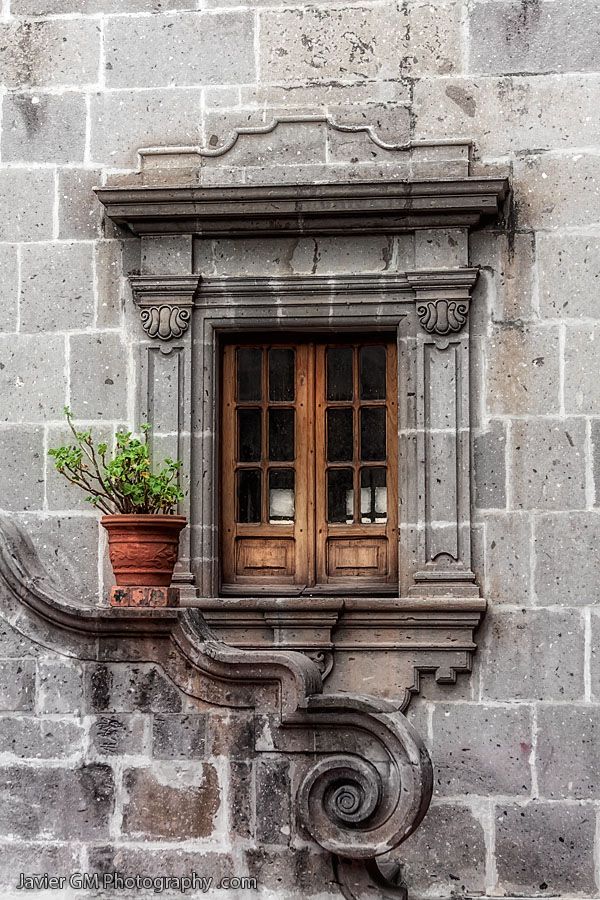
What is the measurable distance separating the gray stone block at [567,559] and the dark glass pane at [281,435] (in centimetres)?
159

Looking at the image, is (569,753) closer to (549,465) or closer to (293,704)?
(549,465)

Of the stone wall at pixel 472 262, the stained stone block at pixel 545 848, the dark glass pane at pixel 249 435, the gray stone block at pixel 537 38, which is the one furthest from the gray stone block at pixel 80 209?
the stained stone block at pixel 545 848

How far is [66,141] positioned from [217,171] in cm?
100

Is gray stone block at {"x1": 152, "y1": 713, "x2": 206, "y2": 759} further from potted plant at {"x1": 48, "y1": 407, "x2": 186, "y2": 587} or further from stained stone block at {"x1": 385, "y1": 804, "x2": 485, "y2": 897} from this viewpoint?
stained stone block at {"x1": 385, "y1": 804, "x2": 485, "y2": 897}

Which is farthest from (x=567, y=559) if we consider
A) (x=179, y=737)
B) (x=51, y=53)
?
(x=51, y=53)

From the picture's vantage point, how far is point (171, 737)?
6.20 meters

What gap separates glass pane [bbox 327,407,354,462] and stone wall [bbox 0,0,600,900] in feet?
2.72

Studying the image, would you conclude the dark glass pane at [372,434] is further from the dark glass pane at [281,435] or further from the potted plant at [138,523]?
the potted plant at [138,523]

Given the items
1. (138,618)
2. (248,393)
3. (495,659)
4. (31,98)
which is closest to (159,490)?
(138,618)

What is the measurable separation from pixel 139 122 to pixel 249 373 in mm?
1708

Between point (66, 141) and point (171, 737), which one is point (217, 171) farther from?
point (171, 737)

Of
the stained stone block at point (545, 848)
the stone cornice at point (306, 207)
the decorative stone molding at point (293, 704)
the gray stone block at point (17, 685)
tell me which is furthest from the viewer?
the stone cornice at point (306, 207)

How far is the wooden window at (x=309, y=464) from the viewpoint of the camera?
8.19 meters

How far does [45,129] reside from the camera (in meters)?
8.41
